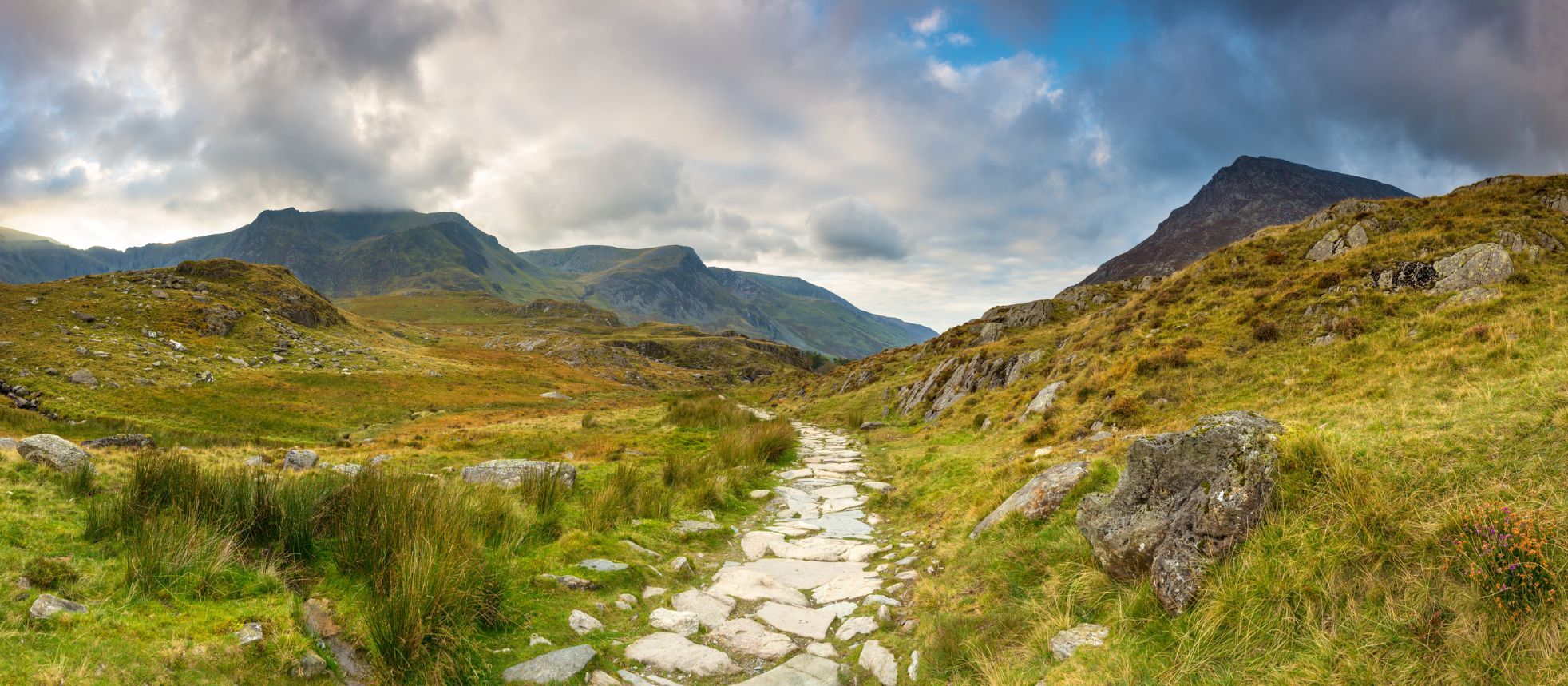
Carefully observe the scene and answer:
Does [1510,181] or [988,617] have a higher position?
[1510,181]

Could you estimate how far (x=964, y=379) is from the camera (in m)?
28.6

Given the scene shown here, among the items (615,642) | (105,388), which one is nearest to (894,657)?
(615,642)

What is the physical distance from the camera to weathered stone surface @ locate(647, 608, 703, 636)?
631cm

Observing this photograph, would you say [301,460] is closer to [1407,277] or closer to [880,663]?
[880,663]

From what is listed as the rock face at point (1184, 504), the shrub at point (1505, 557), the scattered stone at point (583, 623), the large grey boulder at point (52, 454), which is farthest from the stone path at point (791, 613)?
the large grey boulder at point (52, 454)

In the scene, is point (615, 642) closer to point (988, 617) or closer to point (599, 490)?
point (988, 617)

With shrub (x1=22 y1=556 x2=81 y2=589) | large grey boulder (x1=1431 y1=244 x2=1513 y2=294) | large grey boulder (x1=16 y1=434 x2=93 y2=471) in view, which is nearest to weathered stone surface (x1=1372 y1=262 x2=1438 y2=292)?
large grey boulder (x1=1431 y1=244 x2=1513 y2=294)

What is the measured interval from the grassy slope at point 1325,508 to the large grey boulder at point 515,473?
21.9 feet

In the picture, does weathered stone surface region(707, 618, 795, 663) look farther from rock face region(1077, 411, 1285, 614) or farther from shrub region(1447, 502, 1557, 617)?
shrub region(1447, 502, 1557, 617)

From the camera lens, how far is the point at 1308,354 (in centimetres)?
1376

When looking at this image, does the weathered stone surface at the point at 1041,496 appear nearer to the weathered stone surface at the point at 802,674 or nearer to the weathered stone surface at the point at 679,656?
the weathered stone surface at the point at 802,674

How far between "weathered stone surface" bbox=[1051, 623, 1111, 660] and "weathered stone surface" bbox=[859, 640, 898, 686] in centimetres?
143

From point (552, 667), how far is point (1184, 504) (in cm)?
586

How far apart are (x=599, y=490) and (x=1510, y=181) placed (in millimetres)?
35252
